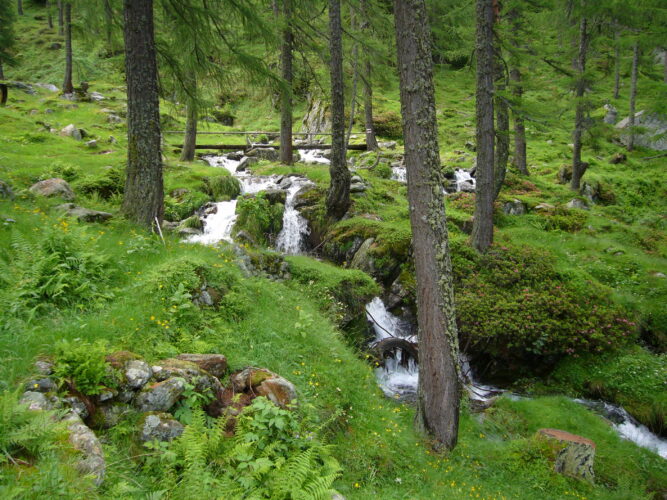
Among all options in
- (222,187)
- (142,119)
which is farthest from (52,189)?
(222,187)

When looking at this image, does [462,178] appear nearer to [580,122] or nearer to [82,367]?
[580,122]

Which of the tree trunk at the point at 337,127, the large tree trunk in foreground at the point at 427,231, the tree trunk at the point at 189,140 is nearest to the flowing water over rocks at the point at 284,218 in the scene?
the tree trunk at the point at 337,127

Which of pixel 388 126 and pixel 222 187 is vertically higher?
pixel 388 126

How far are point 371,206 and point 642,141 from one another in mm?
24857

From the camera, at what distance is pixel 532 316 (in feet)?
34.3

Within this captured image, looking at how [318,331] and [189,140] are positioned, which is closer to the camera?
[318,331]

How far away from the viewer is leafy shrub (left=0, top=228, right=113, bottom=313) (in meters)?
4.59

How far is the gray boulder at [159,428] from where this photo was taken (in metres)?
3.52

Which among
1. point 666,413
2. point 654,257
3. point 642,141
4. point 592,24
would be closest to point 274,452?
point 666,413

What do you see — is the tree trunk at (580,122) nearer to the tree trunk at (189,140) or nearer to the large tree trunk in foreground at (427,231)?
the large tree trunk in foreground at (427,231)

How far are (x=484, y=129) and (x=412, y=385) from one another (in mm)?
7950

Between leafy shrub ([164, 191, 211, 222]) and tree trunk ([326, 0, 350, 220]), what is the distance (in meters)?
4.57

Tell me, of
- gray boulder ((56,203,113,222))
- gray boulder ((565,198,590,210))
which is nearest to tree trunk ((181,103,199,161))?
gray boulder ((56,203,113,222))

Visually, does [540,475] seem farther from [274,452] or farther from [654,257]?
[654,257]
